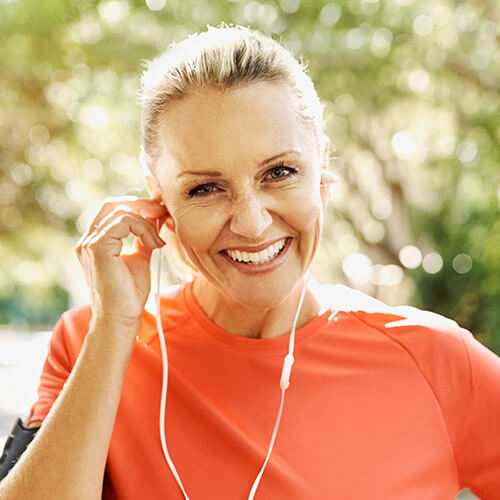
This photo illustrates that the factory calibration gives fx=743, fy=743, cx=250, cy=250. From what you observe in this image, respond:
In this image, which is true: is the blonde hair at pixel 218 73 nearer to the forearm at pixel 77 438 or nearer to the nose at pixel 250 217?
the nose at pixel 250 217

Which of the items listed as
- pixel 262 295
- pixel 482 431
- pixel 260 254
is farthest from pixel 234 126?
pixel 482 431

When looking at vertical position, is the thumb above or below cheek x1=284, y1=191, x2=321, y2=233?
below

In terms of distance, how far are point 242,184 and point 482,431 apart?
2.68 feet

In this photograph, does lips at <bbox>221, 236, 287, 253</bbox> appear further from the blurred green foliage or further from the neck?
the blurred green foliage

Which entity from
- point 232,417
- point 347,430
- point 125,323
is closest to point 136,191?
point 125,323

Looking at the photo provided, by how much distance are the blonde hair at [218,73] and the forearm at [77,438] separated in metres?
0.54

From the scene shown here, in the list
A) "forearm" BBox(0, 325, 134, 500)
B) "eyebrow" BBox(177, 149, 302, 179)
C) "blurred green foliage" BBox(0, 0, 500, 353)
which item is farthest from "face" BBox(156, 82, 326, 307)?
"blurred green foliage" BBox(0, 0, 500, 353)

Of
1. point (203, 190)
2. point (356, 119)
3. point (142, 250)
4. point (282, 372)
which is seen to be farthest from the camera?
point (356, 119)

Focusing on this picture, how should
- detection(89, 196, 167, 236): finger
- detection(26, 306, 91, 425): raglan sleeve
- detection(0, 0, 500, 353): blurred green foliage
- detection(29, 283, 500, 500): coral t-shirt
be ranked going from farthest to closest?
detection(0, 0, 500, 353): blurred green foliage
detection(89, 196, 167, 236): finger
detection(26, 306, 91, 425): raglan sleeve
detection(29, 283, 500, 500): coral t-shirt

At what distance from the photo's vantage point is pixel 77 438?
1674 mm

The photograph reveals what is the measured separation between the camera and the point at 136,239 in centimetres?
202

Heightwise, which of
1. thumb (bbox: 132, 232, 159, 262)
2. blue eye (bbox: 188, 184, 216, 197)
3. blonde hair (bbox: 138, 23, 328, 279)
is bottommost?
thumb (bbox: 132, 232, 159, 262)

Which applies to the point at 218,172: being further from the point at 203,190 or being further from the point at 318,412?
the point at 318,412

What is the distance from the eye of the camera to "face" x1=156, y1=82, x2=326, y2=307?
1686 mm
